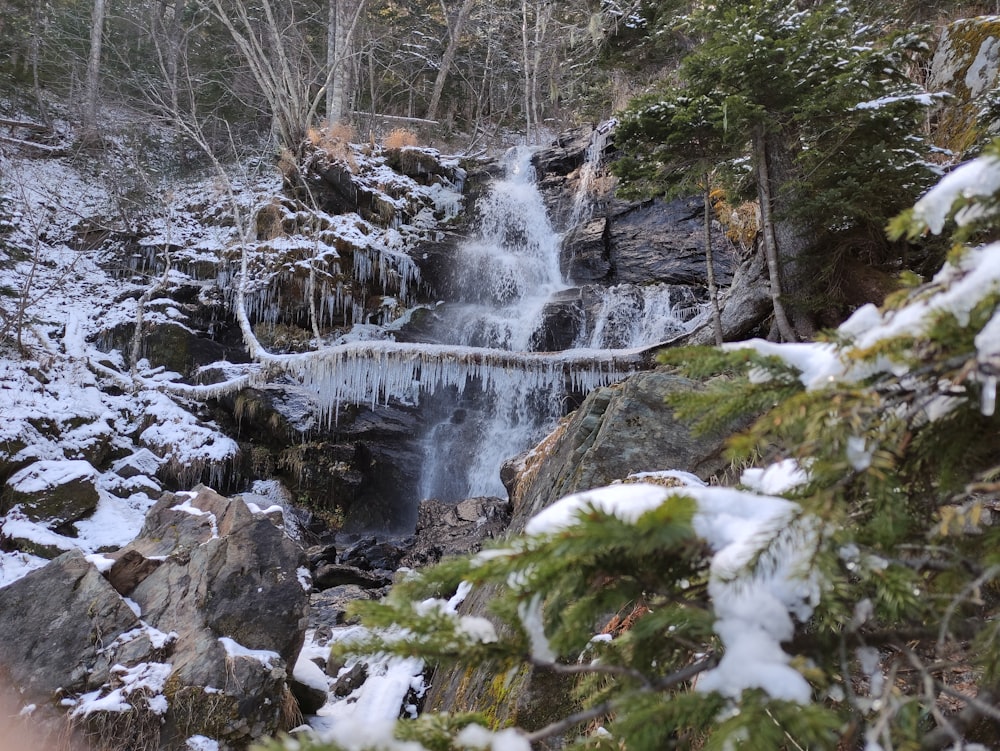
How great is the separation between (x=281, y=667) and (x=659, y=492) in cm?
408

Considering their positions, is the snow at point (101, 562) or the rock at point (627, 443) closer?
the rock at point (627, 443)

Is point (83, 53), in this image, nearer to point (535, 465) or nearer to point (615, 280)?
point (615, 280)

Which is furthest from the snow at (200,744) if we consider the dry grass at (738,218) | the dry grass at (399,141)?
the dry grass at (399,141)

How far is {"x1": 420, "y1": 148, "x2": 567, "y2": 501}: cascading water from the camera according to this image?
34.8ft

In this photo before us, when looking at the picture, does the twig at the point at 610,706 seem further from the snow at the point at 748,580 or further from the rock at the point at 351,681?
the rock at the point at 351,681

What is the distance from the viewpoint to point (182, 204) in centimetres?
1584

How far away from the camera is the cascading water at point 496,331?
1062 centimetres

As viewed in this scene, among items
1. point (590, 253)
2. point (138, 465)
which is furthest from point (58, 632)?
point (590, 253)

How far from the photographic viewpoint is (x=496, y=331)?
39.3 feet

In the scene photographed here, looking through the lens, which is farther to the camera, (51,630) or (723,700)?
(51,630)

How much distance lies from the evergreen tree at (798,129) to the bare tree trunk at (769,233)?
0.01 m

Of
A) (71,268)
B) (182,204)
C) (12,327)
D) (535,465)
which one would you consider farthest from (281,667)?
(182,204)

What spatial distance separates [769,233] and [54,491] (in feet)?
32.7

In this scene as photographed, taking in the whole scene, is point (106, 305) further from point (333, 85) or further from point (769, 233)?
point (769, 233)
